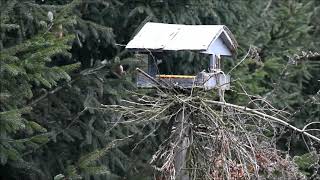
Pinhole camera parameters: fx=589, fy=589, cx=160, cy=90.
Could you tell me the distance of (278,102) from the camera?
552 centimetres

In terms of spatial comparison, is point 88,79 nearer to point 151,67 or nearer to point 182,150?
point 151,67

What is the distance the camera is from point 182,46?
276 centimetres

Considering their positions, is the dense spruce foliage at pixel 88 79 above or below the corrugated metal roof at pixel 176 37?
below

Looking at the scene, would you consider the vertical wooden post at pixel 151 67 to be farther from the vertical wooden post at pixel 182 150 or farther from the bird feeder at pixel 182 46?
the vertical wooden post at pixel 182 150

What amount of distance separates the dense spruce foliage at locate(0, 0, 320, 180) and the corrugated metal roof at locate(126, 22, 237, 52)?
218 mm

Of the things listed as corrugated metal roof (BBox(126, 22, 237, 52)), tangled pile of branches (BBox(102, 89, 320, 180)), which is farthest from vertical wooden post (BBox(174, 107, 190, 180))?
corrugated metal roof (BBox(126, 22, 237, 52))

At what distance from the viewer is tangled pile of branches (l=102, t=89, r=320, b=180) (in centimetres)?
271

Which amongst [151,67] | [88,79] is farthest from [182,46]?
[88,79]

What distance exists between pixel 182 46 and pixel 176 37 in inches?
3.8

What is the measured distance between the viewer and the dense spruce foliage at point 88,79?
10.6ft

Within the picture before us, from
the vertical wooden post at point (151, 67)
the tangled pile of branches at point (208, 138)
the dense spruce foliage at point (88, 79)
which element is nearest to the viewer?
the tangled pile of branches at point (208, 138)

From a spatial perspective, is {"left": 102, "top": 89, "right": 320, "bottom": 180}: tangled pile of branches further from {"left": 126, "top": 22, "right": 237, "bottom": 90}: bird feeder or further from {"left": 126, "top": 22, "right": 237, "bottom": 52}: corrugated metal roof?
{"left": 126, "top": 22, "right": 237, "bottom": 52}: corrugated metal roof

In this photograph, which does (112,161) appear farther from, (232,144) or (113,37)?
(232,144)

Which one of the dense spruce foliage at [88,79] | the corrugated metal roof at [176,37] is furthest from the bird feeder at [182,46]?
the dense spruce foliage at [88,79]
